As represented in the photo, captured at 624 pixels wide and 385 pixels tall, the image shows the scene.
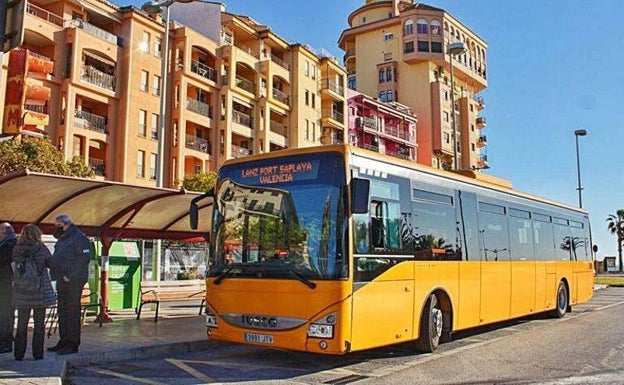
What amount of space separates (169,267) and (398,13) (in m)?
58.7

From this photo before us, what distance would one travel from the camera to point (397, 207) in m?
9.34

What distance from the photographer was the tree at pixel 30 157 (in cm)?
A: 2830

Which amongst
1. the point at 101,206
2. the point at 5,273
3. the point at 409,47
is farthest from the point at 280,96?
the point at 5,273

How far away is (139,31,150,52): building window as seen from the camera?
138ft

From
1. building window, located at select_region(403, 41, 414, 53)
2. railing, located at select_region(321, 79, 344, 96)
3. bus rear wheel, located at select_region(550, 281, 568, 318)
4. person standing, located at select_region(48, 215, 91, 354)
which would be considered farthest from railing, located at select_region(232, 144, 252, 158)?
person standing, located at select_region(48, 215, 91, 354)

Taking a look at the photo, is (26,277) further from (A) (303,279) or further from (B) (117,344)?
(A) (303,279)

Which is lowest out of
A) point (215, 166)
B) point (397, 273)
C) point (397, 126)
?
point (397, 273)

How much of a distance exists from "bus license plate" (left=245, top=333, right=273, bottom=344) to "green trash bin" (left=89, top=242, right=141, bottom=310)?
754 centimetres

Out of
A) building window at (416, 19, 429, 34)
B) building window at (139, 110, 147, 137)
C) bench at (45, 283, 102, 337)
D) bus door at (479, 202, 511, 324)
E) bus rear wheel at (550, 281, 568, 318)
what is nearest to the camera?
bench at (45, 283, 102, 337)

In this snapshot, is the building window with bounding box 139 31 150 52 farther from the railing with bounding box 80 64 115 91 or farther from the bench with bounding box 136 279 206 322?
the bench with bounding box 136 279 206 322

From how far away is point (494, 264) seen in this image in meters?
12.1

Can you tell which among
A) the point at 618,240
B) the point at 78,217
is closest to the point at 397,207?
the point at 78,217

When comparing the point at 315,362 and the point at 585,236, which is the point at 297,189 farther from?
the point at 585,236

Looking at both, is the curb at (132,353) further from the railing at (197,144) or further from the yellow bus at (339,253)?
the railing at (197,144)
